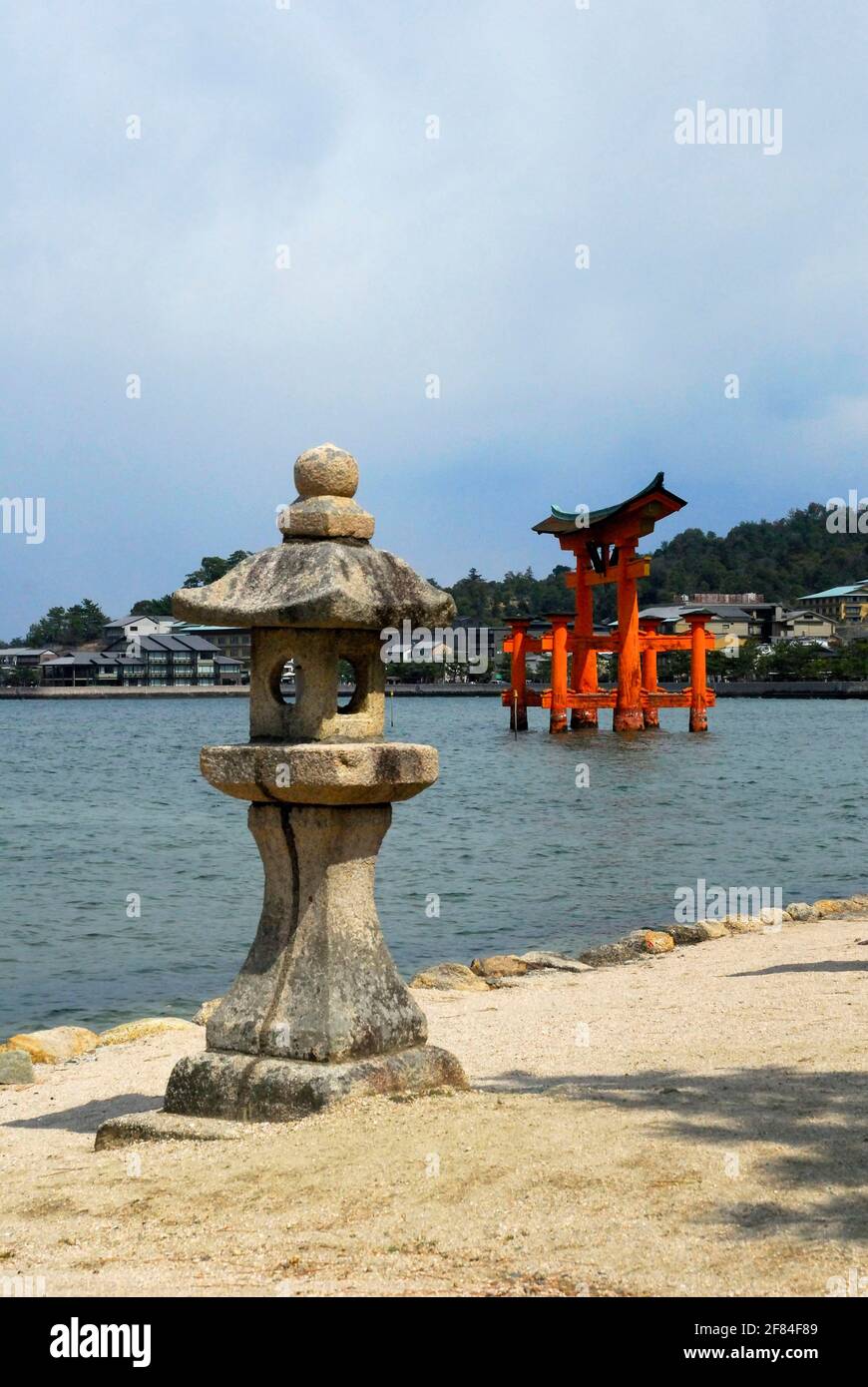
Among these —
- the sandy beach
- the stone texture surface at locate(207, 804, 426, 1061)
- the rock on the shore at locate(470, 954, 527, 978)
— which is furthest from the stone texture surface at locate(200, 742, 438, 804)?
the rock on the shore at locate(470, 954, 527, 978)

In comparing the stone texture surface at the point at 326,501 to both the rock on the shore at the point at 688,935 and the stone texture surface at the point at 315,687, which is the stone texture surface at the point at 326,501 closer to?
the stone texture surface at the point at 315,687

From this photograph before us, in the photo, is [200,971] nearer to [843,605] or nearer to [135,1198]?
[135,1198]

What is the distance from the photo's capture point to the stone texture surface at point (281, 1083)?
5277 millimetres

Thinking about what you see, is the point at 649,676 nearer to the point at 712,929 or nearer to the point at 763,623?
the point at 712,929

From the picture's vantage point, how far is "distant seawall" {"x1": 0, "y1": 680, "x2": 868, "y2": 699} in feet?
333

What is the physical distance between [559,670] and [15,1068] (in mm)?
45014

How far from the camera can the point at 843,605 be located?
Answer: 12600cm

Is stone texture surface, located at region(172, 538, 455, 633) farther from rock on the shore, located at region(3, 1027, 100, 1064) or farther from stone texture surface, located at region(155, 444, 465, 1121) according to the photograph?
rock on the shore, located at region(3, 1027, 100, 1064)

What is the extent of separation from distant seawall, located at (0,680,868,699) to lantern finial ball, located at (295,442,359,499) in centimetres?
9898

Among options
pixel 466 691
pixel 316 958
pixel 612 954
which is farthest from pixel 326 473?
pixel 466 691

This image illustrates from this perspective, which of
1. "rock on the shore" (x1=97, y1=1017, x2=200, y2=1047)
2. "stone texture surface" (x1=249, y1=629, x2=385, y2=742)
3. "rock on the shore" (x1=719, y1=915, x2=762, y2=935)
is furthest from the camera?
"rock on the shore" (x1=719, y1=915, x2=762, y2=935)

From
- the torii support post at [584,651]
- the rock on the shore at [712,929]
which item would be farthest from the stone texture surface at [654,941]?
the torii support post at [584,651]

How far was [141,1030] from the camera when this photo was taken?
31.0 feet

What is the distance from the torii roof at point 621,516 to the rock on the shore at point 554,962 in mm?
35432
